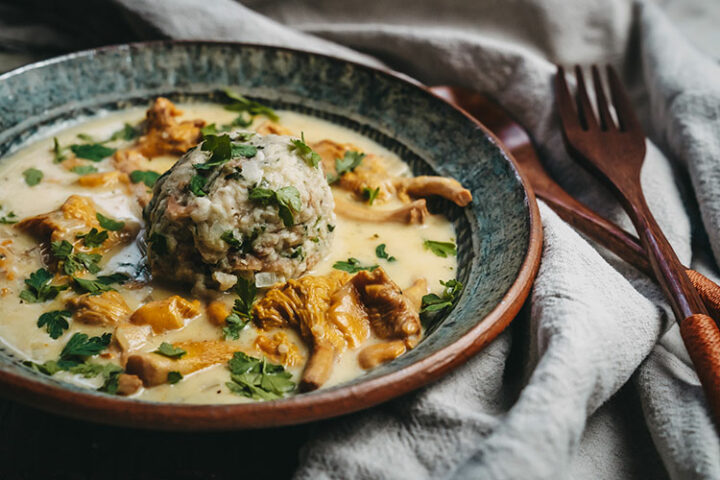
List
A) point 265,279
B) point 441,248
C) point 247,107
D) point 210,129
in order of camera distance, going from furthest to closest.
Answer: point 247,107 → point 210,129 → point 441,248 → point 265,279

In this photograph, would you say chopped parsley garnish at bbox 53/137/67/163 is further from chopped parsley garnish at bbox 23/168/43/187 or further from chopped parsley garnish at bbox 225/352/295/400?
chopped parsley garnish at bbox 225/352/295/400

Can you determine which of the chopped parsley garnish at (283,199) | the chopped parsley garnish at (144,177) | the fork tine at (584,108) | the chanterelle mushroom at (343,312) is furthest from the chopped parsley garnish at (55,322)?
the fork tine at (584,108)

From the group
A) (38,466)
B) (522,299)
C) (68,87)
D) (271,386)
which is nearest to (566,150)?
(522,299)

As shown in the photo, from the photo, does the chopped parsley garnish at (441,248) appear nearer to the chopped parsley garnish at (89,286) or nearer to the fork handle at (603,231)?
the fork handle at (603,231)

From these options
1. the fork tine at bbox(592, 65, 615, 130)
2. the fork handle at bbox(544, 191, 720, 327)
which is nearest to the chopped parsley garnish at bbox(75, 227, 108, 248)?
the fork handle at bbox(544, 191, 720, 327)

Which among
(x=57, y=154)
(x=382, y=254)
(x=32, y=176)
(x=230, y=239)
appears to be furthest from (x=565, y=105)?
(x=32, y=176)

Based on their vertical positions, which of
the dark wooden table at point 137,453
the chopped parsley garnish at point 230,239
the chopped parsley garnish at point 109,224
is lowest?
the dark wooden table at point 137,453

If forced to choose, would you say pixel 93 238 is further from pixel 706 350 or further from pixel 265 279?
pixel 706 350
